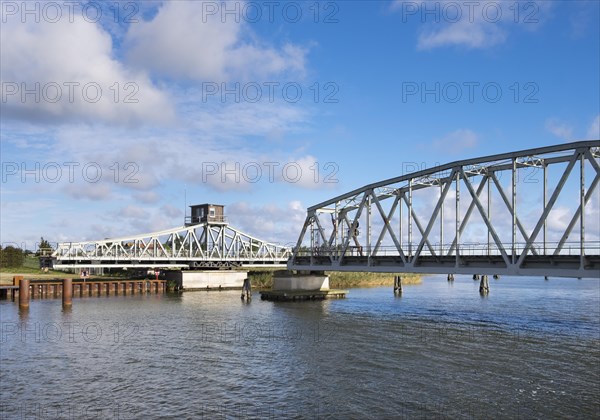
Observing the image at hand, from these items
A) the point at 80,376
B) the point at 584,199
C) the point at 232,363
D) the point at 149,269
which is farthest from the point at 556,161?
the point at 149,269

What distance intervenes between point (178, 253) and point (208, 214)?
14.5 meters

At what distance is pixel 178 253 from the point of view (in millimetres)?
103188

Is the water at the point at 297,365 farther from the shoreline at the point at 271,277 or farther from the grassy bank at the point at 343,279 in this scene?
the grassy bank at the point at 343,279

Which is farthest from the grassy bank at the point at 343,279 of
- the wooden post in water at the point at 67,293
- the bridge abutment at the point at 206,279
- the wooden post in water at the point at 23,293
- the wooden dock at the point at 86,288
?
the wooden post in water at the point at 23,293

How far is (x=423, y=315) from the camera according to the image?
2135 inches

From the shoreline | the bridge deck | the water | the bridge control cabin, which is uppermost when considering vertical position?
the bridge control cabin

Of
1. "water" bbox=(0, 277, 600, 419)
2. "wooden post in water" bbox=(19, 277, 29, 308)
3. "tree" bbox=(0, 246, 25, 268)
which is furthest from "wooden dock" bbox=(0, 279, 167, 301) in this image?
"tree" bbox=(0, 246, 25, 268)

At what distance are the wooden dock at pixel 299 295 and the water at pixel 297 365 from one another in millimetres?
15567

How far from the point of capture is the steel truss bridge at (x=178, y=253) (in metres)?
93.8

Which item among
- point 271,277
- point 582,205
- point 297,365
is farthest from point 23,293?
point 582,205

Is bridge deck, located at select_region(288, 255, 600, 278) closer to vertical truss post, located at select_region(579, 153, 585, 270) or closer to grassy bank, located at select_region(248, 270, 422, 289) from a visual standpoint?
vertical truss post, located at select_region(579, 153, 585, 270)

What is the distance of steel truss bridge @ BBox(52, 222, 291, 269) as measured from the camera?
308 ft

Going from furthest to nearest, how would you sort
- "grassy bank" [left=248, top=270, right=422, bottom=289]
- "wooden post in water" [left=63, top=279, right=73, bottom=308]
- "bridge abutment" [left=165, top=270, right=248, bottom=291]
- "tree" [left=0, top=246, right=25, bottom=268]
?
"tree" [left=0, top=246, right=25, bottom=268]
"grassy bank" [left=248, top=270, right=422, bottom=289]
"bridge abutment" [left=165, top=270, right=248, bottom=291]
"wooden post in water" [left=63, top=279, right=73, bottom=308]

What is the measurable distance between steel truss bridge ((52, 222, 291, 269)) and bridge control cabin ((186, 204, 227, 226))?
128 centimetres
